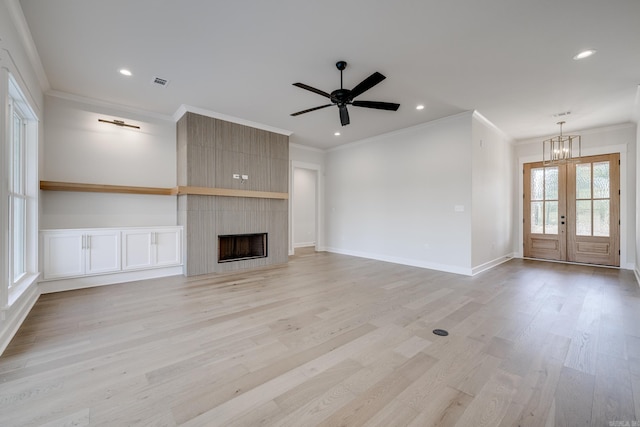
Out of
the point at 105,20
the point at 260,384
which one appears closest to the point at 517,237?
the point at 260,384

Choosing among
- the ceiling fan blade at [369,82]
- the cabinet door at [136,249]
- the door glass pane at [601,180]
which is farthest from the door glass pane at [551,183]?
the cabinet door at [136,249]

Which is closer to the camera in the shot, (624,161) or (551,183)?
(624,161)

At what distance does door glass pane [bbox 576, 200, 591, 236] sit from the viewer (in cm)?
586

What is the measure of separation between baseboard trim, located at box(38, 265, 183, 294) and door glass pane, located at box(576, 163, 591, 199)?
8.49m

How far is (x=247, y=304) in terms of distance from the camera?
11.0ft

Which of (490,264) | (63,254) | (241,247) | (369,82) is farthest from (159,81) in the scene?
(490,264)

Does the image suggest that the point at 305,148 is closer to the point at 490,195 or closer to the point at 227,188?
the point at 227,188

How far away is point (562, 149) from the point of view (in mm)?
5480

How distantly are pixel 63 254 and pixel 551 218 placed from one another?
31.1 ft

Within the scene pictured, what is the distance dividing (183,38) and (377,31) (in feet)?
6.67

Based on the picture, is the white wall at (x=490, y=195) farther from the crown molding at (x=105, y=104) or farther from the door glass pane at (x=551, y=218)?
the crown molding at (x=105, y=104)

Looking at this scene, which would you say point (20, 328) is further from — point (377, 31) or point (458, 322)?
point (377, 31)

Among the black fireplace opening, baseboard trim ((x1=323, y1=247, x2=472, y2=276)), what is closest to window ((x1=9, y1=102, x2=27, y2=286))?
the black fireplace opening

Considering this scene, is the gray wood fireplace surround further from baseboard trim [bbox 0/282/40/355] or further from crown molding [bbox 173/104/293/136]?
baseboard trim [bbox 0/282/40/355]
